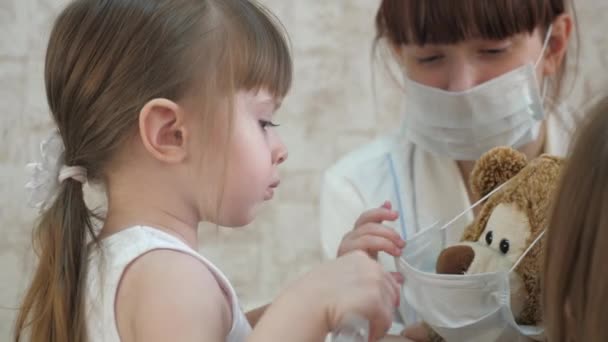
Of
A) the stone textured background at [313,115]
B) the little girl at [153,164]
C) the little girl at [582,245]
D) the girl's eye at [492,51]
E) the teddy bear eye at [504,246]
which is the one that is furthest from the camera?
the stone textured background at [313,115]

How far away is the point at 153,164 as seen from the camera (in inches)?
39.0

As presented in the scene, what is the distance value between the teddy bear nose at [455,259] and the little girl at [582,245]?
22cm

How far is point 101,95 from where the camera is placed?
97cm

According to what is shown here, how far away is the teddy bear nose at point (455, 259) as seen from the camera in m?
1.05

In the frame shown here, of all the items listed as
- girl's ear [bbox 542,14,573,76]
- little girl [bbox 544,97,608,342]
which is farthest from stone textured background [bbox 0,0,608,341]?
little girl [bbox 544,97,608,342]

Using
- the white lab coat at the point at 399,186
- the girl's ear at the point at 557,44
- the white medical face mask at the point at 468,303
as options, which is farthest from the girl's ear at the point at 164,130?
the girl's ear at the point at 557,44

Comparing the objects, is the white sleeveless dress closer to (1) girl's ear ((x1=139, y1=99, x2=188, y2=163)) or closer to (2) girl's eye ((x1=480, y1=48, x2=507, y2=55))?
(1) girl's ear ((x1=139, y1=99, x2=188, y2=163))

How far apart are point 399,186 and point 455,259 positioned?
1.56 feet

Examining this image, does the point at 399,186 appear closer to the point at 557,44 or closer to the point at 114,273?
the point at 557,44

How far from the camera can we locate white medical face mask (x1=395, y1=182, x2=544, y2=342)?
40.2 inches

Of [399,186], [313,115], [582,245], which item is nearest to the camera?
[582,245]

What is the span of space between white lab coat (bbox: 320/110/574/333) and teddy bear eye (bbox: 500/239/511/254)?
0.38 metres

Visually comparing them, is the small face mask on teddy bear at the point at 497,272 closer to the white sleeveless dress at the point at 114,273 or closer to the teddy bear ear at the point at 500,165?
the teddy bear ear at the point at 500,165

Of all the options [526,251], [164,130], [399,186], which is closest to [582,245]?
[526,251]
